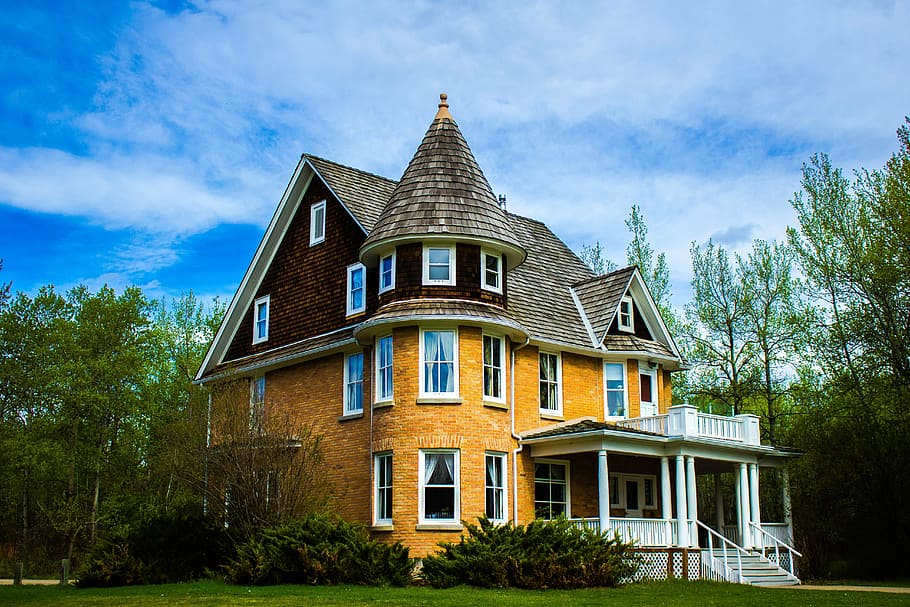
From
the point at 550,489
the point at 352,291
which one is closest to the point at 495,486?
the point at 550,489

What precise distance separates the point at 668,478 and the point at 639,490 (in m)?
3.92

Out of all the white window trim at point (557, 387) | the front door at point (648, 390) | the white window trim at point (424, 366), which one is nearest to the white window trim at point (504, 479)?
the white window trim at point (424, 366)

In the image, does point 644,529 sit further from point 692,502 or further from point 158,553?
point 158,553

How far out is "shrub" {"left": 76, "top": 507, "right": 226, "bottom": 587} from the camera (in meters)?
21.9

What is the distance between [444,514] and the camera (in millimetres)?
22750

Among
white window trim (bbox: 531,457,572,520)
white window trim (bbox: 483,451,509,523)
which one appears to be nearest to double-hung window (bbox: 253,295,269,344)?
white window trim (bbox: 483,451,509,523)

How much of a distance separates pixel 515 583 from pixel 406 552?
2645 mm

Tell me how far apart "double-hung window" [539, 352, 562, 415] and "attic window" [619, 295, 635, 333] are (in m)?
3.26

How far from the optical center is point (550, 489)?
84.5ft

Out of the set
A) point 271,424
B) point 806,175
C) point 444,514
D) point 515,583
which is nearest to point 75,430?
point 271,424

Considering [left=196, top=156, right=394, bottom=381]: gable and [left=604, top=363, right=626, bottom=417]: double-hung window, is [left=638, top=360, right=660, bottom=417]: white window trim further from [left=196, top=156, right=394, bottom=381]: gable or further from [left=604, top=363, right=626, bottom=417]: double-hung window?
[left=196, top=156, right=394, bottom=381]: gable

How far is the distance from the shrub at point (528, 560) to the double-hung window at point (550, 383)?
644cm

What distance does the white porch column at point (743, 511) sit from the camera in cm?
2597

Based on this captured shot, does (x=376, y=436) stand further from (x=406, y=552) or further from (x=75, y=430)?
(x=75, y=430)
